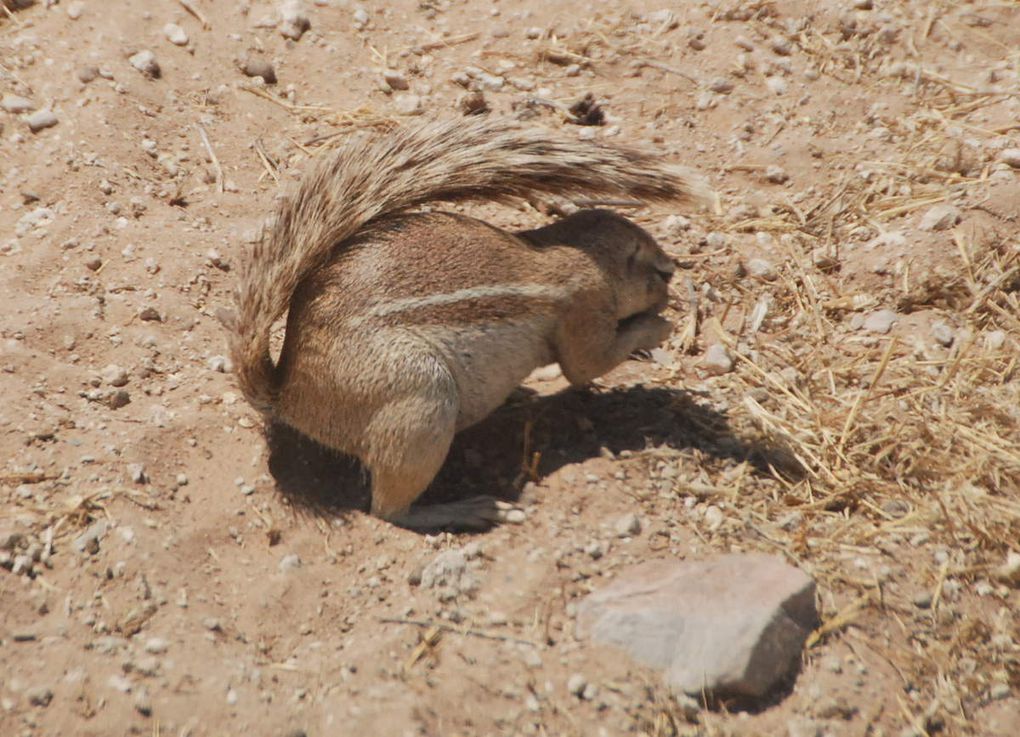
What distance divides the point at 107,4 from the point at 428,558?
329 centimetres

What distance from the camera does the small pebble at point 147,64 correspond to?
494cm

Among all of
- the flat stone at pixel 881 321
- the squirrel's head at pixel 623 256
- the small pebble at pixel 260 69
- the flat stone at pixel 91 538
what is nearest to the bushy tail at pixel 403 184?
the squirrel's head at pixel 623 256

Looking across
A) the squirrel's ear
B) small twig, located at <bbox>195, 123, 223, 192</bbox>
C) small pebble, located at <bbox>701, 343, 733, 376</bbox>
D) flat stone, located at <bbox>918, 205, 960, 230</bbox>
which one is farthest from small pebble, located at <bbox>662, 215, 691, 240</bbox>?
the squirrel's ear

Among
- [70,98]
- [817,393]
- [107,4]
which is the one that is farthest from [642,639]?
[107,4]

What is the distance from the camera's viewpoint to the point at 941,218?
4.68 metres

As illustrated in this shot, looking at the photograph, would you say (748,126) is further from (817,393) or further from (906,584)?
(906,584)

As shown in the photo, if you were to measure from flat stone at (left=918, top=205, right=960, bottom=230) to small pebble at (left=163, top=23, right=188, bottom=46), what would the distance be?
11.2 feet

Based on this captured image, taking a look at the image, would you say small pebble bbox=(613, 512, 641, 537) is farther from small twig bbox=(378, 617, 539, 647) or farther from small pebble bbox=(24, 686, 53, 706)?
small pebble bbox=(24, 686, 53, 706)

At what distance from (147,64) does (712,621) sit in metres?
3.52

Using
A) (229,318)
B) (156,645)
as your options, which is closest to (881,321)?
(229,318)

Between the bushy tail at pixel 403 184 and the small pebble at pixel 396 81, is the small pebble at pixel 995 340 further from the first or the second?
the small pebble at pixel 396 81

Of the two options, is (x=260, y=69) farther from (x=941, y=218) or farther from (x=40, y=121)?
(x=941, y=218)

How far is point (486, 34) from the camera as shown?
18.4ft

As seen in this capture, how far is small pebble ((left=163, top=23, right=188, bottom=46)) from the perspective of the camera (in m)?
5.11
